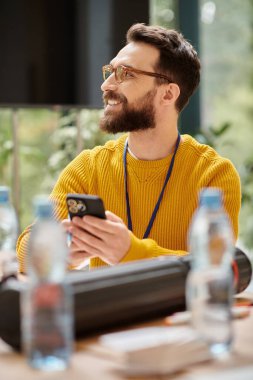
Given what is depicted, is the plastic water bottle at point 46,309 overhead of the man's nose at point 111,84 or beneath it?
beneath

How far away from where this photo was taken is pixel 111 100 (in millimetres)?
2799

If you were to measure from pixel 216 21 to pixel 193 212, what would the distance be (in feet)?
9.19

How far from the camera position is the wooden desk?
4.62ft

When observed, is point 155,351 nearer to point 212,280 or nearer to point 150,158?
point 212,280

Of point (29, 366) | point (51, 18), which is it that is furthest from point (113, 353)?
point (51, 18)

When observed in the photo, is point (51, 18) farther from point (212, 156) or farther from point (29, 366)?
point (29, 366)

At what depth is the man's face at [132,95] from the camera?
2764 millimetres

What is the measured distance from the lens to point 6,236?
214 cm

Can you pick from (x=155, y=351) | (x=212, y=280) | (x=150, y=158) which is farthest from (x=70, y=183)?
(x=155, y=351)

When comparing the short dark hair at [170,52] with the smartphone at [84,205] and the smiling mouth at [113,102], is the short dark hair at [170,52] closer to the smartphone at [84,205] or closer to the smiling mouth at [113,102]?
the smiling mouth at [113,102]

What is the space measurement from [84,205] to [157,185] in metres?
0.68

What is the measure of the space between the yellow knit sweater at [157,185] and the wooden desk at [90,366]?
982 millimetres

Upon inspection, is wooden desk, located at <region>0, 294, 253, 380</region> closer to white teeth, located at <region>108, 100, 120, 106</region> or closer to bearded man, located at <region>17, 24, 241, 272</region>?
bearded man, located at <region>17, 24, 241, 272</region>

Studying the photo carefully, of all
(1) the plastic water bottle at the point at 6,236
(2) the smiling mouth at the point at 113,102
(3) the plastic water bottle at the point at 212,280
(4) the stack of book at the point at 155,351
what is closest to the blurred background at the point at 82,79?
(2) the smiling mouth at the point at 113,102
